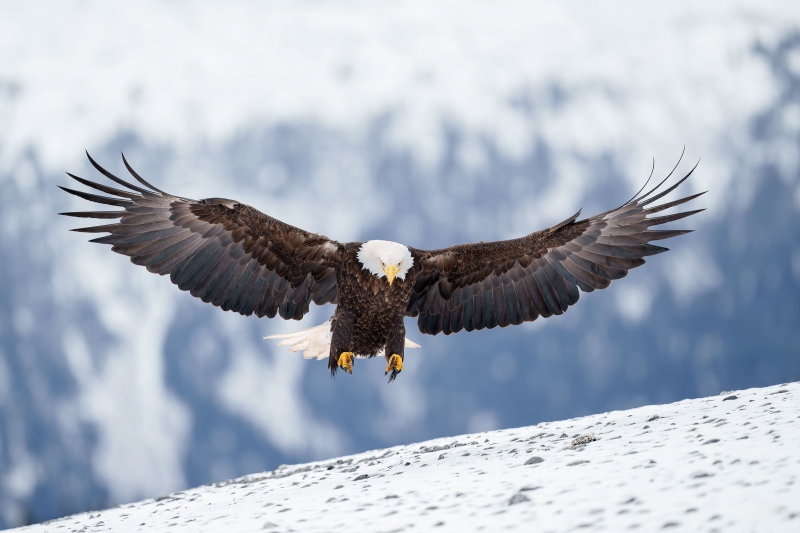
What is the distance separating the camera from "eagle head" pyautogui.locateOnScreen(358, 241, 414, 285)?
5898 mm

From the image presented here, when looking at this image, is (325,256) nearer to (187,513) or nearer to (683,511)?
(187,513)

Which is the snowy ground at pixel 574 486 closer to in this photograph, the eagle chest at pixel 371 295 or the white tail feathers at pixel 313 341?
the eagle chest at pixel 371 295

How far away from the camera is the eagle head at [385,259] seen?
590 cm

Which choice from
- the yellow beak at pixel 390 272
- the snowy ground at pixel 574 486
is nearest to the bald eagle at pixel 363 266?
the yellow beak at pixel 390 272

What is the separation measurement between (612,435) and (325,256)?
260cm

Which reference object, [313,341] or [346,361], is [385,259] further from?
[313,341]

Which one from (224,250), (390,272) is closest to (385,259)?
(390,272)

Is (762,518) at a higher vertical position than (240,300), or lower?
lower

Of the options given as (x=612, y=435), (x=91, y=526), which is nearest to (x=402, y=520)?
(x=612, y=435)

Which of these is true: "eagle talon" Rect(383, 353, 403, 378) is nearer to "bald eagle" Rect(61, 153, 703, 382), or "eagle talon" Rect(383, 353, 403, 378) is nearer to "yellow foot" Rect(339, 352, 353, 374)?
"bald eagle" Rect(61, 153, 703, 382)

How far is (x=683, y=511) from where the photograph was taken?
9.78 feet

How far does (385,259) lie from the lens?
5.91m

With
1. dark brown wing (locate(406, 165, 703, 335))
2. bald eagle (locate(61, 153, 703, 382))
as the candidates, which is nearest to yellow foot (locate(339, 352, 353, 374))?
bald eagle (locate(61, 153, 703, 382))

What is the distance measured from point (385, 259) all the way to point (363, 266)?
9.0 inches
